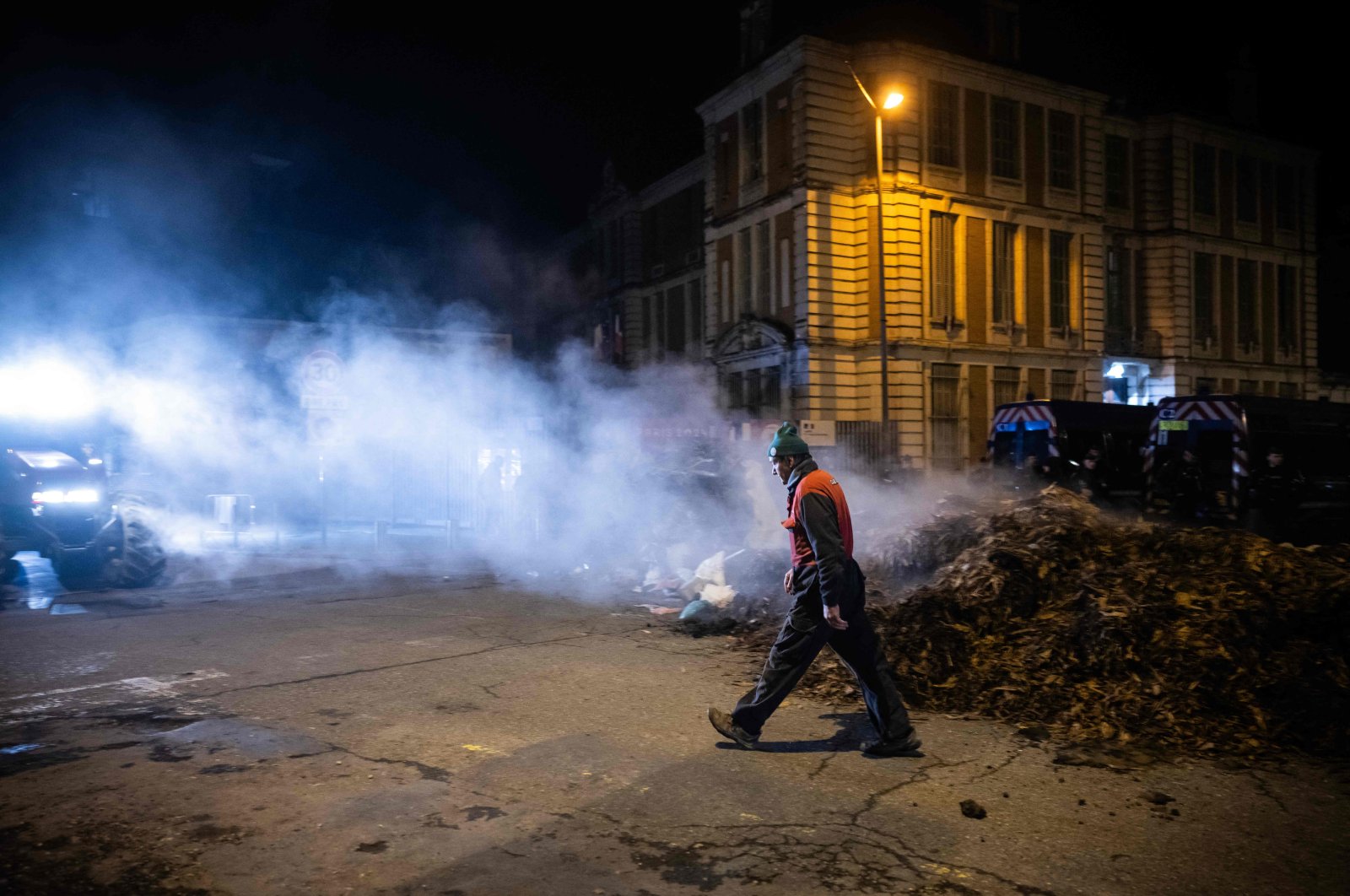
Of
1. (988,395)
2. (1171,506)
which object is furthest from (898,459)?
(1171,506)

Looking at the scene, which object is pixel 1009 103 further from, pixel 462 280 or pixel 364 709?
pixel 364 709

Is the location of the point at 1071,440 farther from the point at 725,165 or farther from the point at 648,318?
the point at 648,318

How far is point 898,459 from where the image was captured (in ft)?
77.2

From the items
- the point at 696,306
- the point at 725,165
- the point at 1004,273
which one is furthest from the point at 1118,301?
the point at 696,306

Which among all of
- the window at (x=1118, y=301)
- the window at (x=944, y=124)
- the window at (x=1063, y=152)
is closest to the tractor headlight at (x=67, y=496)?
the window at (x=944, y=124)

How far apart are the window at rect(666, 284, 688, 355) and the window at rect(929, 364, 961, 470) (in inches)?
418

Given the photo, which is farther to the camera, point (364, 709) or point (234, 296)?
point (234, 296)

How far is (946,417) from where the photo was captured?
2480 cm

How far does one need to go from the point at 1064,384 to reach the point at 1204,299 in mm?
7729

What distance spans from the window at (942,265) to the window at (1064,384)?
4.62 metres

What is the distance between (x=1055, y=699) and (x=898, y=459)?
18.6 m

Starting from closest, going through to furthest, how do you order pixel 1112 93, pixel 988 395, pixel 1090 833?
pixel 1090 833
pixel 988 395
pixel 1112 93

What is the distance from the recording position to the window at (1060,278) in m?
26.9

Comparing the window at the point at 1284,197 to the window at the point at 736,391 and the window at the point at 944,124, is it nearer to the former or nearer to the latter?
the window at the point at 944,124
